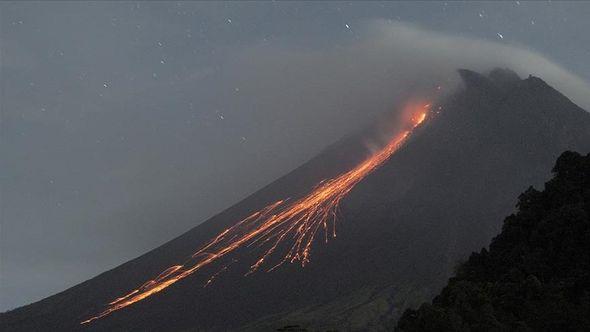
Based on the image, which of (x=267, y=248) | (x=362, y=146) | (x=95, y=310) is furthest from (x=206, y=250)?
(x=362, y=146)

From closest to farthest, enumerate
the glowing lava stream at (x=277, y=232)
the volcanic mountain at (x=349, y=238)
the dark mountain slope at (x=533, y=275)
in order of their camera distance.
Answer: the dark mountain slope at (x=533, y=275)
the volcanic mountain at (x=349, y=238)
the glowing lava stream at (x=277, y=232)

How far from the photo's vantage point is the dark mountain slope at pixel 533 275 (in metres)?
26.1

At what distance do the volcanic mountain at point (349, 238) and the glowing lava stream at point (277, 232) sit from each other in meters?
0.40

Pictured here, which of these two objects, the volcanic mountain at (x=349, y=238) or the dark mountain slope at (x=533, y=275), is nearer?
the dark mountain slope at (x=533, y=275)

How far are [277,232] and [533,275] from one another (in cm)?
10992

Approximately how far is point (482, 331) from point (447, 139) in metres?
154

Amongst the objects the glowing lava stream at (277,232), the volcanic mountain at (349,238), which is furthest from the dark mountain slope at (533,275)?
the glowing lava stream at (277,232)

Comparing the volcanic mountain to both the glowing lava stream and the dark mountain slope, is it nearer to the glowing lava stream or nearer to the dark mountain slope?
the glowing lava stream

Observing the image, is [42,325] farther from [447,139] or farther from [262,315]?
[447,139]

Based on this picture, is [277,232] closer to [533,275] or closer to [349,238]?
[349,238]

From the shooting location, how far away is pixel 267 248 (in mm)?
132875

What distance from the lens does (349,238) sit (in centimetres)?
13325

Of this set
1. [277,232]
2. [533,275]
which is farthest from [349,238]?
[533,275]

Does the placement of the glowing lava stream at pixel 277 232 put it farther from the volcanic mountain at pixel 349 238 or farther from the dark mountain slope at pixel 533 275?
the dark mountain slope at pixel 533 275
